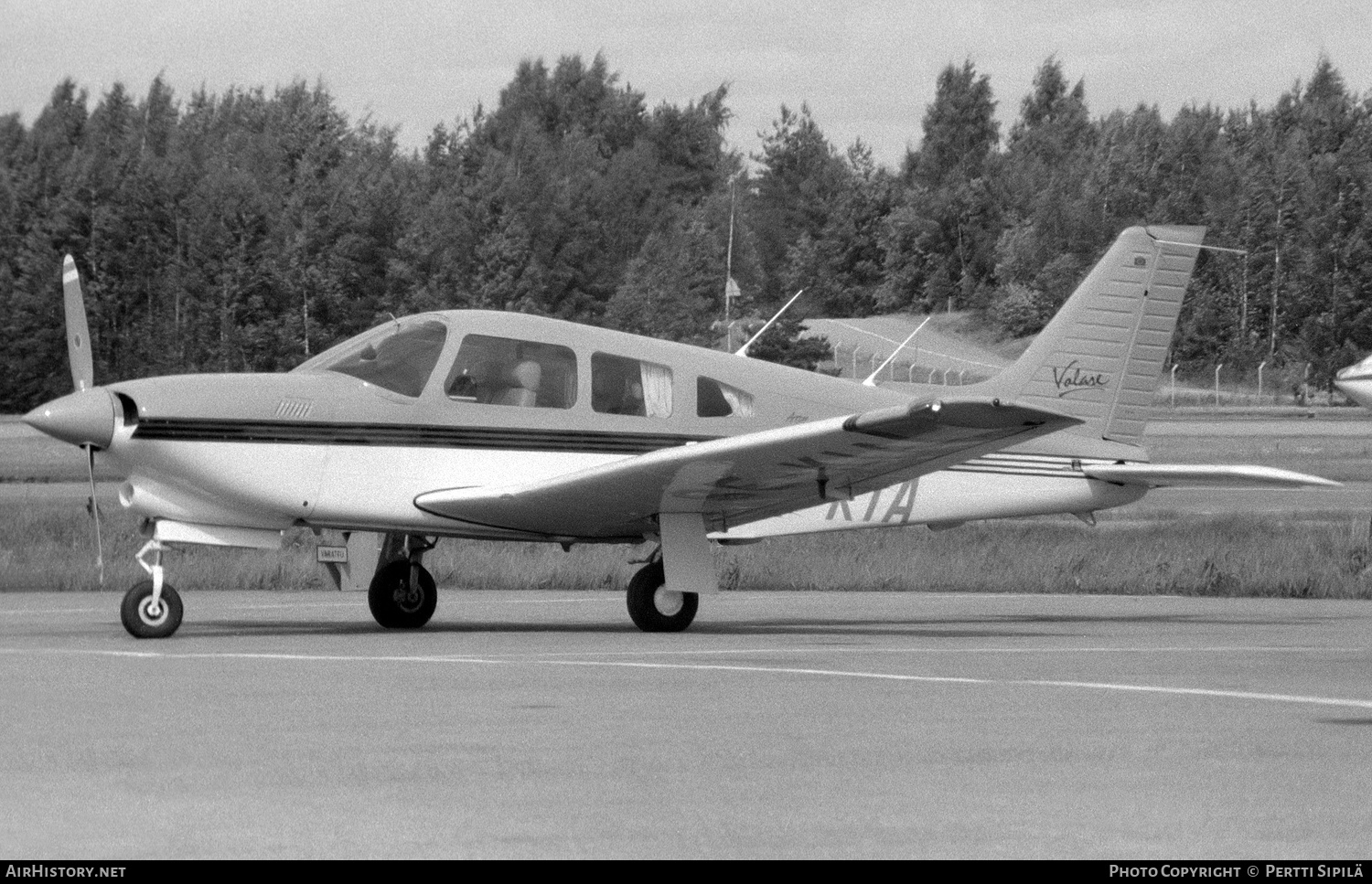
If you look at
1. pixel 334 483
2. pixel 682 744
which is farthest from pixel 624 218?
pixel 682 744

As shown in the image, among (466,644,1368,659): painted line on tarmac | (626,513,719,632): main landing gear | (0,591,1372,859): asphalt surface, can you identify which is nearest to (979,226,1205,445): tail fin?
(0,591,1372,859): asphalt surface

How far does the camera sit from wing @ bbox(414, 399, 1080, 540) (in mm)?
11859

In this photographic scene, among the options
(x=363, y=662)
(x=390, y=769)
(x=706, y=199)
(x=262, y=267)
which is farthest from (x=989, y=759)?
(x=706, y=199)

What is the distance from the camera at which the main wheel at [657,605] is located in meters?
13.0

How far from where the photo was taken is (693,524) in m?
13.2

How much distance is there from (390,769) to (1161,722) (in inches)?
126

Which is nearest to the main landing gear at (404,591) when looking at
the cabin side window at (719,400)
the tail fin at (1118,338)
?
the cabin side window at (719,400)

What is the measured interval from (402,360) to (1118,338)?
5630mm

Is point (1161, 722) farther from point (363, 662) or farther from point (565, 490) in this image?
point (565, 490)

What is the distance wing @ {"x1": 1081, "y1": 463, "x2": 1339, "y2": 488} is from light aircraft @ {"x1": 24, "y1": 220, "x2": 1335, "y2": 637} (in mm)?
23

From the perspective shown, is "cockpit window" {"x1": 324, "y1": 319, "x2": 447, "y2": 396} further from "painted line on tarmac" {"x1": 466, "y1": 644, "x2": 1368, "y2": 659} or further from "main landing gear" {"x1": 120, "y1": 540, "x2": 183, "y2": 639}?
"painted line on tarmac" {"x1": 466, "y1": 644, "x2": 1368, "y2": 659}

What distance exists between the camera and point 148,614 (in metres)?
11.9

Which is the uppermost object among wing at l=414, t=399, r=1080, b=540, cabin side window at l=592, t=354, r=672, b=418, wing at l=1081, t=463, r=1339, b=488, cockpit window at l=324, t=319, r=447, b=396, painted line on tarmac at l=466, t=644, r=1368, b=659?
cockpit window at l=324, t=319, r=447, b=396

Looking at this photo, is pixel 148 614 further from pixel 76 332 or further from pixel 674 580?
pixel 674 580
